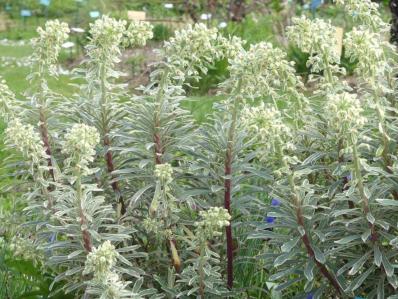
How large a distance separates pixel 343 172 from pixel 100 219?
700mm

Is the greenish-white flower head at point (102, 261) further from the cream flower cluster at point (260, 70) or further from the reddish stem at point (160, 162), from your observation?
the cream flower cluster at point (260, 70)

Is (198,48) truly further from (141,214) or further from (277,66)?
(141,214)

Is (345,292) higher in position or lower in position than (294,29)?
lower

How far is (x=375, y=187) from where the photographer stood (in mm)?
2246

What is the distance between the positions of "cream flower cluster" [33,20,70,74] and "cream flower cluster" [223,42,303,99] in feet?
1.77

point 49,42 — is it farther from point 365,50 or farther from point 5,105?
point 365,50

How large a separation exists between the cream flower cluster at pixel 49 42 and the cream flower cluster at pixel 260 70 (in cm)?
54

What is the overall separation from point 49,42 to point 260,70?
70 cm

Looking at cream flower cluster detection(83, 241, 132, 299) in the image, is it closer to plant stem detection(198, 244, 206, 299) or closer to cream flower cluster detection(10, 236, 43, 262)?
plant stem detection(198, 244, 206, 299)

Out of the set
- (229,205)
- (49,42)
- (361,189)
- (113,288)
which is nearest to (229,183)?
(229,205)

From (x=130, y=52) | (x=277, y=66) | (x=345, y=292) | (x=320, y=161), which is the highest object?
(x=277, y=66)

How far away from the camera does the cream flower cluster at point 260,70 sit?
2230 mm

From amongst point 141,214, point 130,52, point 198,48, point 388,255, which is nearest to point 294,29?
point 198,48

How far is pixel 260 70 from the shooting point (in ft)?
7.47
